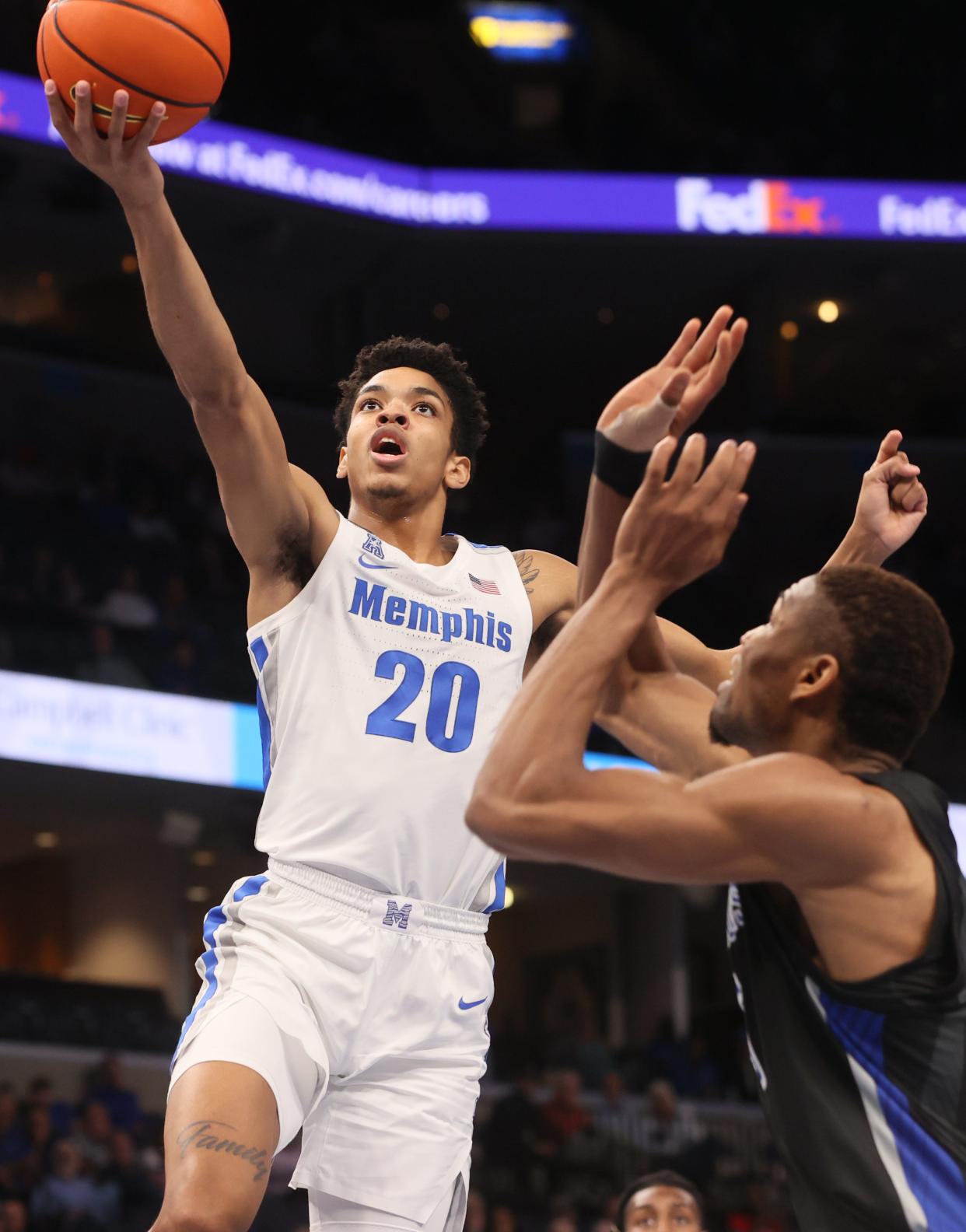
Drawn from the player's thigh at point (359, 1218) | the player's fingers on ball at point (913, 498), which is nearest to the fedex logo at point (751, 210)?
the player's fingers on ball at point (913, 498)

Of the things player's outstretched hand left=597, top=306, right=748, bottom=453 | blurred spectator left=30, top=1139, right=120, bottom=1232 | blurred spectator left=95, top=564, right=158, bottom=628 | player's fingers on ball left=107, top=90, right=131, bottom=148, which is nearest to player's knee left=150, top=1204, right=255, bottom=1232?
player's outstretched hand left=597, top=306, right=748, bottom=453

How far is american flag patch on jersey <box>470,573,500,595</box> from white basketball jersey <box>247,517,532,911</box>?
7 centimetres

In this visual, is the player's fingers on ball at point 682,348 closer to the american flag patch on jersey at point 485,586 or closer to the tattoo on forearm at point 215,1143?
the american flag patch on jersey at point 485,586

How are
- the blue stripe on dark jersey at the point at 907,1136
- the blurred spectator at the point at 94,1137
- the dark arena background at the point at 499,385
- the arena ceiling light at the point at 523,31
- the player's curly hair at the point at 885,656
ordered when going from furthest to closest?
the arena ceiling light at the point at 523,31 → the dark arena background at the point at 499,385 → the blurred spectator at the point at 94,1137 → the player's curly hair at the point at 885,656 → the blue stripe on dark jersey at the point at 907,1136

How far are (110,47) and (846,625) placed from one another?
89.4 inches

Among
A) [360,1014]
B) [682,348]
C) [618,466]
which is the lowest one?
[360,1014]

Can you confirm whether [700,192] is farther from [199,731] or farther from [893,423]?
[199,731]

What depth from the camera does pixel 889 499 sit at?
3893 millimetres

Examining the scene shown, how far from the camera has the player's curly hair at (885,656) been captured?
284 centimetres

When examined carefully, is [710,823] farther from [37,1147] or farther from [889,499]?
[37,1147]

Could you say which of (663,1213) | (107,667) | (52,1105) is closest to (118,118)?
(663,1213)

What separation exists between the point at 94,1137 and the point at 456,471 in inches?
336

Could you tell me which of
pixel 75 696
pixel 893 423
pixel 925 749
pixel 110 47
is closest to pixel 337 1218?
pixel 110 47

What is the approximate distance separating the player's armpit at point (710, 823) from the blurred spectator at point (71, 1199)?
9.06 metres
